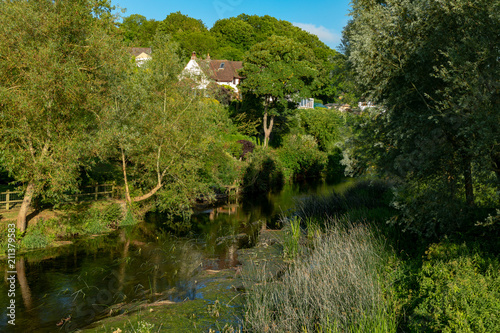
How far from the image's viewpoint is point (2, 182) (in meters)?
24.2

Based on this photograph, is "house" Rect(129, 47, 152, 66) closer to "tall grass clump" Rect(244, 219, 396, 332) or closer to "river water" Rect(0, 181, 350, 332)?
"river water" Rect(0, 181, 350, 332)

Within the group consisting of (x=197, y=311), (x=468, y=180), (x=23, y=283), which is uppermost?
(x=468, y=180)

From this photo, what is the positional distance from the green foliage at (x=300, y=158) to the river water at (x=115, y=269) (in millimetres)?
20031

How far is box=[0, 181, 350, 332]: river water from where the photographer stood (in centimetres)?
1092

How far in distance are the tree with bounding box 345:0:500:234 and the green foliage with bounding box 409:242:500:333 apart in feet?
5.21

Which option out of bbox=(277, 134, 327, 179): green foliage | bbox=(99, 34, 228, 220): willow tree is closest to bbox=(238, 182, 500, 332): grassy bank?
bbox=(99, 34, 228, 220): willow tree

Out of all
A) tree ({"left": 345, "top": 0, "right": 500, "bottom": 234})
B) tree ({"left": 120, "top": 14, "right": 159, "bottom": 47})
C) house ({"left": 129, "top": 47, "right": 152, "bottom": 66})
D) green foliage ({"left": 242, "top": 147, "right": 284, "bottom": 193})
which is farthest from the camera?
tree ({"left": 120, "top": 14, "right": 159, "bottom": 47})

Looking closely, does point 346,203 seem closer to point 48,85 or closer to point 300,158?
point 48,85

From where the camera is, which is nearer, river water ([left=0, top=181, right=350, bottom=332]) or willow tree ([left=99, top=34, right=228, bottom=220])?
river water ([left=0, top=181, right=350, bottom=332])

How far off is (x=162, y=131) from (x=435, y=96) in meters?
14.1

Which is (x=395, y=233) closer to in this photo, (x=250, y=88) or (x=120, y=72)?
(x=120, y=72)

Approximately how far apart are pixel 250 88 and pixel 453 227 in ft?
118

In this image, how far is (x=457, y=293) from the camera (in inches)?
288

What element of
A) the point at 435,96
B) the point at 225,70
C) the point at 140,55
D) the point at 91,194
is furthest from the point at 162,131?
the point at 140,55
